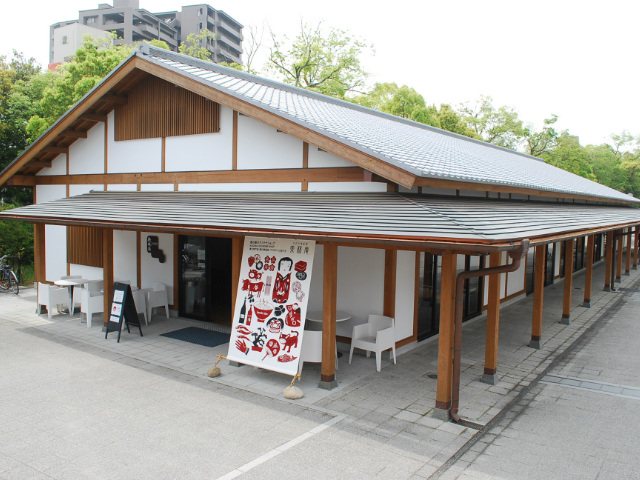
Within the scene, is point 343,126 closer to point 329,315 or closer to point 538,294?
point 329,315

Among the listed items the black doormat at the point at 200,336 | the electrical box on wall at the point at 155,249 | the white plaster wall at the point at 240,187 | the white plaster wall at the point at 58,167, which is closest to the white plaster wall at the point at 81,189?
the white plaster wall at the point at 58,167

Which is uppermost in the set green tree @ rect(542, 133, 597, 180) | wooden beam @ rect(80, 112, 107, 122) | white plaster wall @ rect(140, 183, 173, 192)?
green tree @ rect(542, 133, 597, 180)

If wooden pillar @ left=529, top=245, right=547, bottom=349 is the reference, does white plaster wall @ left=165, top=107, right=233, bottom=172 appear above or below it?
above

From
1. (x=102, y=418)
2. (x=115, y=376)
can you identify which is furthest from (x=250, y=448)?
(x=115, y=376)

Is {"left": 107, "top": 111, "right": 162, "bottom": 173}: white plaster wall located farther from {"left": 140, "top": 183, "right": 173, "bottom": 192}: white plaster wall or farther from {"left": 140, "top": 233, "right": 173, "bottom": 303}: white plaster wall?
{"left": 140, "top": 233, "right": 173, "bottom": 303}: white plaster wall

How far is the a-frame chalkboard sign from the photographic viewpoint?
31.1 ft

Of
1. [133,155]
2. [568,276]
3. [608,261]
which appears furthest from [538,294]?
[608,261]

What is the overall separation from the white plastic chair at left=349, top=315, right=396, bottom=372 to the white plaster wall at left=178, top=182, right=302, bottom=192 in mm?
2594

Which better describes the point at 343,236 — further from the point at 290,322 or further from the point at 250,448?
the point at 250,448

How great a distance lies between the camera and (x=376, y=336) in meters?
7.96

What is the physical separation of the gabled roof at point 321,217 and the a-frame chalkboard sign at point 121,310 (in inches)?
53.4

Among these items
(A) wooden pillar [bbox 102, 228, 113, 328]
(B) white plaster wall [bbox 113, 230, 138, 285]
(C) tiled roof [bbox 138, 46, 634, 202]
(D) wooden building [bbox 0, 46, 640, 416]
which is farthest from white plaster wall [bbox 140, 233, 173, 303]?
(C) tiled roof [bbox 138, 46, 634, 202]

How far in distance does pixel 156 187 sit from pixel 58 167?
13.2ft

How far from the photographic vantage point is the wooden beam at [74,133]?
1209 centimetres
